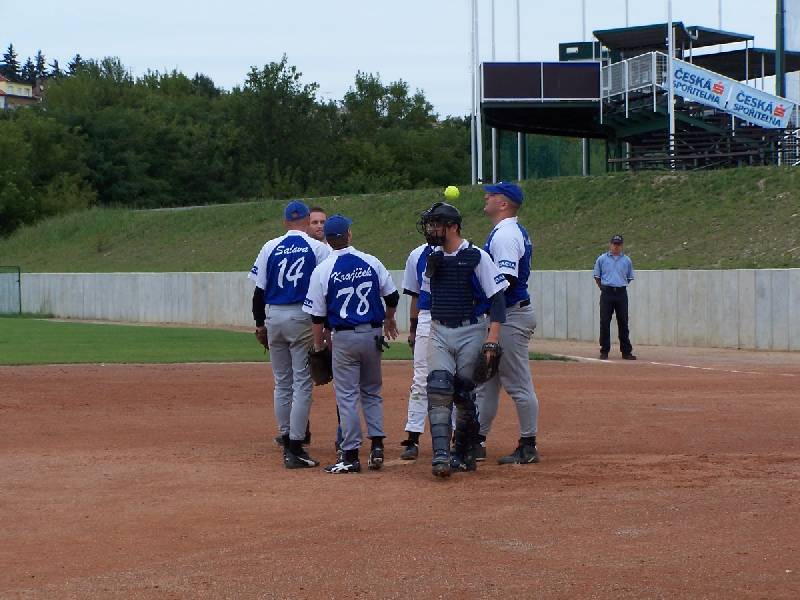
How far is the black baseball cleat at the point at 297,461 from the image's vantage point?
930cm

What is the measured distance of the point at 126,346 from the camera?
23984 millimetres

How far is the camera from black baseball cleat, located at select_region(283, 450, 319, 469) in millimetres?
9305

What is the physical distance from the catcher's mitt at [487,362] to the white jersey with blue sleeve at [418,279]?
0.87 meters

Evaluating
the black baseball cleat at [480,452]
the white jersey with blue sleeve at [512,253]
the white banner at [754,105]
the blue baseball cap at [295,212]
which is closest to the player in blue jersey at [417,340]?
the black baseball cleat at [480,452]

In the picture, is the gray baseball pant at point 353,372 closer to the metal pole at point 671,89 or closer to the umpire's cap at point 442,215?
the umpire's cap at point 442,215

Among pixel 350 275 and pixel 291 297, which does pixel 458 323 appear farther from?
pixel 291 297

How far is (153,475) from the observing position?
29.1ft

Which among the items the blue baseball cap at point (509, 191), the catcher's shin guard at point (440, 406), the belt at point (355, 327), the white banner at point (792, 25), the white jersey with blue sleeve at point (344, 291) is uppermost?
the white banner at point (792, 25)

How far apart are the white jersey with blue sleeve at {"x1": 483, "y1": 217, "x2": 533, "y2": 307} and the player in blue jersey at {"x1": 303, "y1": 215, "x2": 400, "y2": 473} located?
2.63ft

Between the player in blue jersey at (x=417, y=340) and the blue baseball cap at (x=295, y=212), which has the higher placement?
the blue baseball cap at (x=295, y=212)

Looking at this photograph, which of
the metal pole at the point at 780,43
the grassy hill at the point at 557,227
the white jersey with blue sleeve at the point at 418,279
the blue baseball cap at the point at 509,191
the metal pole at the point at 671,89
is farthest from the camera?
the metal pole at the point at 671,89

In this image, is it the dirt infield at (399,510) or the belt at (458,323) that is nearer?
the dirt infield at (399,510)

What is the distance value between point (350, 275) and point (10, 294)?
124ft

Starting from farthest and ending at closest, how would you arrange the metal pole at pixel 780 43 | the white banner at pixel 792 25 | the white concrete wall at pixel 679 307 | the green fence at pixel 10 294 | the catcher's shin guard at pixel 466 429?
the white banner at pixel 792 25 < the green fence at pixel 10 294 < the metal pole at pixel 780 43 < the white concrete wall at pixel 679 307 < the catcher's shin guard at pixel 466 429
